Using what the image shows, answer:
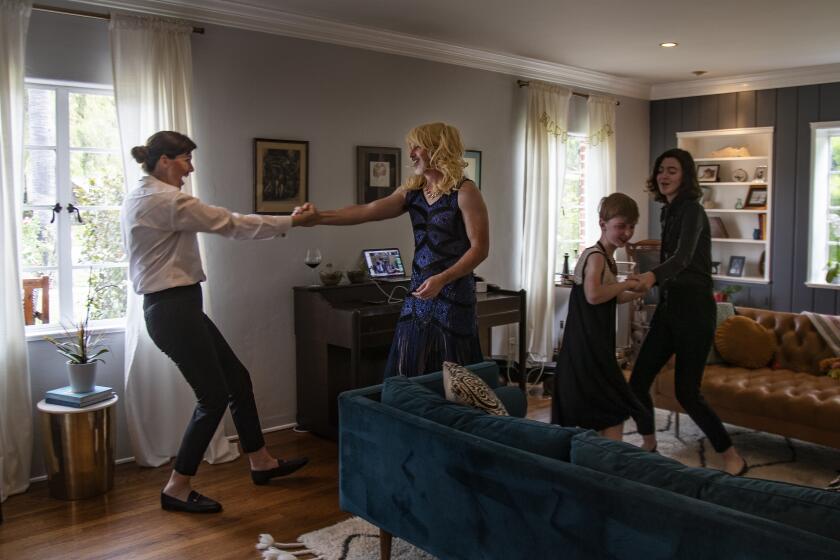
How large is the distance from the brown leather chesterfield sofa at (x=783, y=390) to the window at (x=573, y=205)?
221cm

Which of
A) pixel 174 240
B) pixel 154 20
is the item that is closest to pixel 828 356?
pixel 174 240

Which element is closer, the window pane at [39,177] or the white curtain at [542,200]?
the window pane at [39,177]

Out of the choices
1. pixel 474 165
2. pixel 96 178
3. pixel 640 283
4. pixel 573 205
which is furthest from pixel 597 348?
pixel 573 205

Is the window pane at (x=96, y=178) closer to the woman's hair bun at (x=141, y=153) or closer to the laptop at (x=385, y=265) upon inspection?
the woman's hair bun at (x=141, y=153)

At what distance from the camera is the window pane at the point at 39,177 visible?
12.9ft

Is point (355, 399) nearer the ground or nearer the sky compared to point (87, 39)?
nearer the ground

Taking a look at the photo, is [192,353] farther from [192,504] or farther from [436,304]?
[436,304]

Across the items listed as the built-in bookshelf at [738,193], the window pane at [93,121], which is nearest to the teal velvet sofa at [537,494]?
the window pane at [93,121]

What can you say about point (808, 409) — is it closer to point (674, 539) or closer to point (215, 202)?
point (674, 539)

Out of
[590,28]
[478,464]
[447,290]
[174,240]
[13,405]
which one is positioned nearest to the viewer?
[478,464]

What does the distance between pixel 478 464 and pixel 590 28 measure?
12.2 feet

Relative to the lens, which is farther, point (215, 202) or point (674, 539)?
point (215, 202)

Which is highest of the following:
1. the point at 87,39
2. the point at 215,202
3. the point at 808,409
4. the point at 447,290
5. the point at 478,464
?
the point at 87,39

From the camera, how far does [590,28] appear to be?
16.6ft
